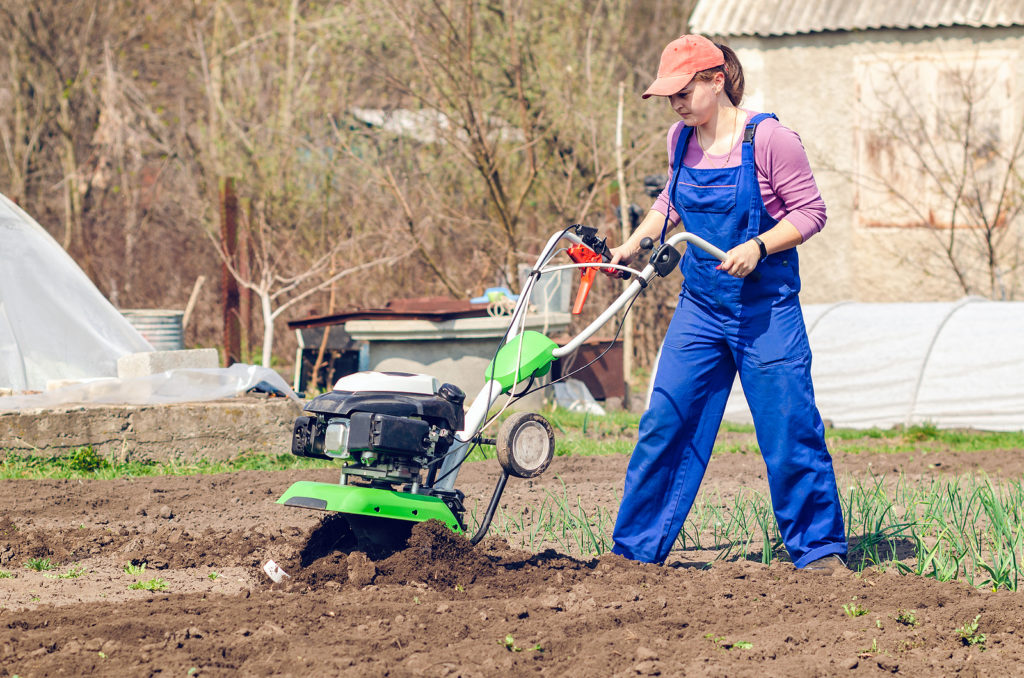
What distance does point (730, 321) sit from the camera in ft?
13.5

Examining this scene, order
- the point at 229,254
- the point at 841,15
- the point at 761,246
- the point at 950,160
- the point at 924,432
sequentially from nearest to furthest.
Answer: the point at 761,246
the point at 924,432
the point at 229,254
the point at 950,160
the point at 841,15

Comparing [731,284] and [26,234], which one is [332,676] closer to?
[731,284]

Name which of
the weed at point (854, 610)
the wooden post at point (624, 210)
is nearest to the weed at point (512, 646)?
the weed at point (854, 610)

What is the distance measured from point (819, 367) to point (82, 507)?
603 cm

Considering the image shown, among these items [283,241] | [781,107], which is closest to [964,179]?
[781,107]

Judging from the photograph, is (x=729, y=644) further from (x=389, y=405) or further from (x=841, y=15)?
(x=841, y=15)

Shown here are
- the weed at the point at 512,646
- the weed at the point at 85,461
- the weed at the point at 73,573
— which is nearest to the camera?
the weed at the point at 512,646

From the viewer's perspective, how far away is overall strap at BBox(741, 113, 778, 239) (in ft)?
13.1

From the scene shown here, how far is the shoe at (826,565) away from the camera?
409 cm

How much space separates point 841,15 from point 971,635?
895cm

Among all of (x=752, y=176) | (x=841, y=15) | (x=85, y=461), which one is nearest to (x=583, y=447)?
(x=85, y=461)

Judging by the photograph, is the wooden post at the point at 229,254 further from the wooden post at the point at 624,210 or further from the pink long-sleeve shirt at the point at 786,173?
the pink long-sleeve shirt at the point at 786,173

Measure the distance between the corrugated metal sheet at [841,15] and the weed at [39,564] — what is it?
867 centimetres

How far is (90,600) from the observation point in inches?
155
